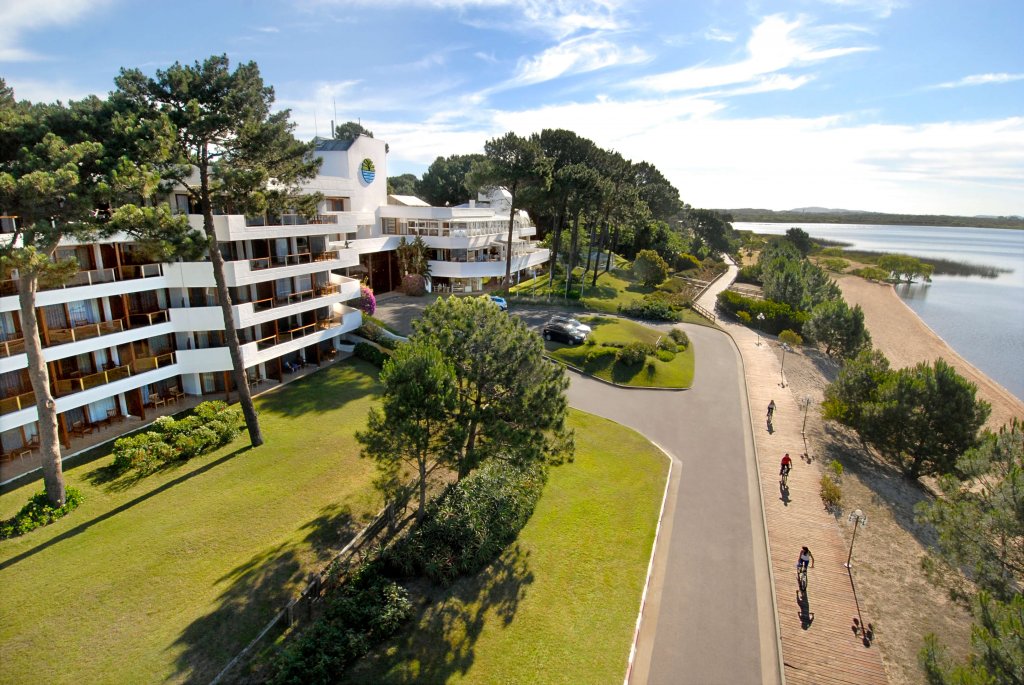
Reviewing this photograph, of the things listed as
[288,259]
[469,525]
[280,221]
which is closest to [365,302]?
[288,259]

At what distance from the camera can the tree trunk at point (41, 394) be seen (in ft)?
62.7

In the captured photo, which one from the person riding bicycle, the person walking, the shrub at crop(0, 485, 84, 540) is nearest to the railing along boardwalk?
the person walking

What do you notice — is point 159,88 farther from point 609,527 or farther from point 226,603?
point 609,527

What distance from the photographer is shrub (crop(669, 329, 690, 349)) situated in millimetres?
45041

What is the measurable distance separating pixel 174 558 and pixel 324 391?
14.8 meters

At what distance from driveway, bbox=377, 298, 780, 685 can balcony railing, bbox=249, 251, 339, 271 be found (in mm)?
19827

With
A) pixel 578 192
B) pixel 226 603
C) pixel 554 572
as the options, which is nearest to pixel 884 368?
pixel 554 572

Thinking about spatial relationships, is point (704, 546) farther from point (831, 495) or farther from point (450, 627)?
point (450, 627)

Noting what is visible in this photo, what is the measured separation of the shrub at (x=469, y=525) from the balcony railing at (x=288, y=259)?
18.4 m

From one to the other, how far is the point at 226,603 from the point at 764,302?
5721 centimetres

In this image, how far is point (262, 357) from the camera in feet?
98.9

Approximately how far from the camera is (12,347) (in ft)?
70.1

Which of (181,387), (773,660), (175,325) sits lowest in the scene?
(773,660)

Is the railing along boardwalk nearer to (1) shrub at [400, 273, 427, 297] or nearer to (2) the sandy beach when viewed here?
(2) the sandy beach
